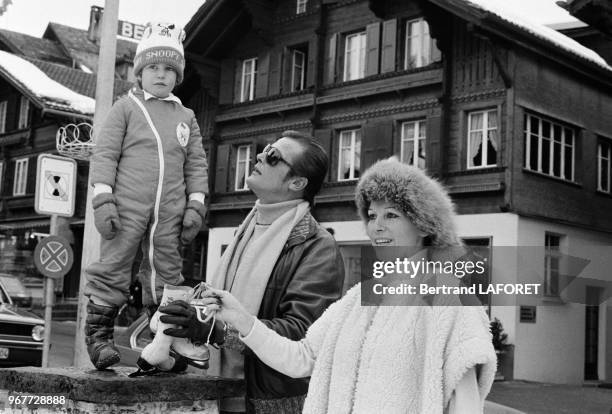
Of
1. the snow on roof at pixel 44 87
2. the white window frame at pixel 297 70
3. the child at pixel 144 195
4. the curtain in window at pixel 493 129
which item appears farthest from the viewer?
the snow on roof at pixel 44 87

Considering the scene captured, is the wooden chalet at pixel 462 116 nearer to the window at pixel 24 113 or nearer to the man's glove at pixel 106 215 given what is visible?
the window at pixel 24 113

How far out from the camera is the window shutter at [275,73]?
79.6ft

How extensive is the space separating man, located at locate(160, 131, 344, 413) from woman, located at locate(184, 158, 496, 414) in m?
0.17

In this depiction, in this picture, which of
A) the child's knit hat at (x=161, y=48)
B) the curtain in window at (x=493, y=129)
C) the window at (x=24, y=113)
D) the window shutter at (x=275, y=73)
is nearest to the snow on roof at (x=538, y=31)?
the curtain in window at (x=493, y=129)

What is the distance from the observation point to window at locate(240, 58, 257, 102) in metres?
25.2

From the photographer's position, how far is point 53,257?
10.4 m

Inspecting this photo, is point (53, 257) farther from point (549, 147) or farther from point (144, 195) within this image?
point (549, 147)

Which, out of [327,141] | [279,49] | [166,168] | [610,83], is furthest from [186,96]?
[166,168]

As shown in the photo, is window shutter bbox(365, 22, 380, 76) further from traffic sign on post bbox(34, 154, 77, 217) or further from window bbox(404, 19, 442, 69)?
traffic sign on post bbox(34, 154, 77, 217)

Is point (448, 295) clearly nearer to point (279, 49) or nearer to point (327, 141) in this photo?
point (327, 141)

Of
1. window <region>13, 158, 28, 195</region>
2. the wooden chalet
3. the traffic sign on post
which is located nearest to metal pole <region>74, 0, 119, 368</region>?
the traffic sign on post

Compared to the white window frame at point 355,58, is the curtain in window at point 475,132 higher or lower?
lower

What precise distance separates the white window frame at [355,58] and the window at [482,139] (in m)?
3.84

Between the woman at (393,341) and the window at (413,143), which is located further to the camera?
the window at (413,143)
